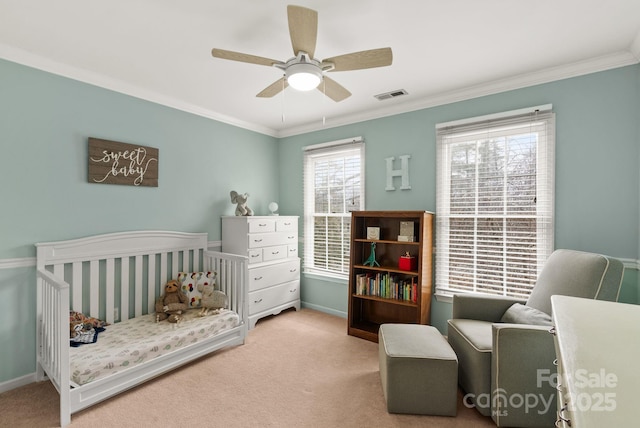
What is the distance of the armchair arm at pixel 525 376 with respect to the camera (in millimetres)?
1725

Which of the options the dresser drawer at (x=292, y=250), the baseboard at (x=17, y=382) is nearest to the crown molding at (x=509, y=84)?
the dresser drawer at (x=292, y=250)

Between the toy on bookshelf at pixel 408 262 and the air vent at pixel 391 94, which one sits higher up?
the air vent at pixel 391 94

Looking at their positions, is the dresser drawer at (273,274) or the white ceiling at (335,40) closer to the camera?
the white ceiling at (335,40)

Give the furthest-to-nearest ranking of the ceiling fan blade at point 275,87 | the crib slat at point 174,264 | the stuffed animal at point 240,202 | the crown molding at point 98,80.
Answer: the stuffed animal at point 240,202, the crib slat at point 174,264, the crown molding at point 98,80, the ceiling fan blade at point 275,87

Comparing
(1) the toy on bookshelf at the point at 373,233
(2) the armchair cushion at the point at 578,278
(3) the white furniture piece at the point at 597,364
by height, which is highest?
(1) the toy on bookshelf at the point at 373,233

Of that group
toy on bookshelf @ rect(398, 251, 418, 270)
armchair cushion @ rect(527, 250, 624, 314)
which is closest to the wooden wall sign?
toy on bookshelf @ rect(398, 251, 418, 270)

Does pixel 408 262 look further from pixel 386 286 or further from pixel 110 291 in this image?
pixel 110 291

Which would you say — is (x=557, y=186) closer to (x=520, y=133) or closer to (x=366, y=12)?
(x=520, y=133)

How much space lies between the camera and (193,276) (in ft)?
9.80

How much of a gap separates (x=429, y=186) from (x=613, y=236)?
4.81 ft

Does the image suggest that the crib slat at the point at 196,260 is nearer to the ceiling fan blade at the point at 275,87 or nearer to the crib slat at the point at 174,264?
the crib slat at the point at 174,264

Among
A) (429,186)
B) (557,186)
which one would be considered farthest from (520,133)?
(429,186)

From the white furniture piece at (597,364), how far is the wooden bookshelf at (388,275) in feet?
6.31

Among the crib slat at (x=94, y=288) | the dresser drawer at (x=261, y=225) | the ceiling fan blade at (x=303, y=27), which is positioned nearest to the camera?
the ceiling fan blade at (x=303, y=27)
